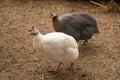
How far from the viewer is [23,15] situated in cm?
512

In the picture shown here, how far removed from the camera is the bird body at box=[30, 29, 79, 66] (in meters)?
3.35

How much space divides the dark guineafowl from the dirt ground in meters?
0.28

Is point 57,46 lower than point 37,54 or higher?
higher

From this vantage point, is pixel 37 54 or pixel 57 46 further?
pixel 37 54

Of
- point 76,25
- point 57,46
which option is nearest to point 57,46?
point 57,46

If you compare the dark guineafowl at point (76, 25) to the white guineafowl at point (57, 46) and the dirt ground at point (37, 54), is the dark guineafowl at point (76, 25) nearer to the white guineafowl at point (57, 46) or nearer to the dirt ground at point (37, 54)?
the dirt ground at point (37, 54)

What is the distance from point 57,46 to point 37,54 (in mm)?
750

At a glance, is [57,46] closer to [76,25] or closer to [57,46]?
[57,46]

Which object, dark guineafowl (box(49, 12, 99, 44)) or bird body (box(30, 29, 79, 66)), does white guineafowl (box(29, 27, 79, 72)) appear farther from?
dark guineafowl (box(49, 12, 99, 44))

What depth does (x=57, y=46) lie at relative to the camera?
3.35 m

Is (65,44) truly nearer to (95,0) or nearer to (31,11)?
(31,11)

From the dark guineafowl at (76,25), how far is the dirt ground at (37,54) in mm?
276

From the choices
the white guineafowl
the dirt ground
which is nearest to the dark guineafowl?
the dirt ground

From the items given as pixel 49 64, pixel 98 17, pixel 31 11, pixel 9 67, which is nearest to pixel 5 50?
pixel 9 67
